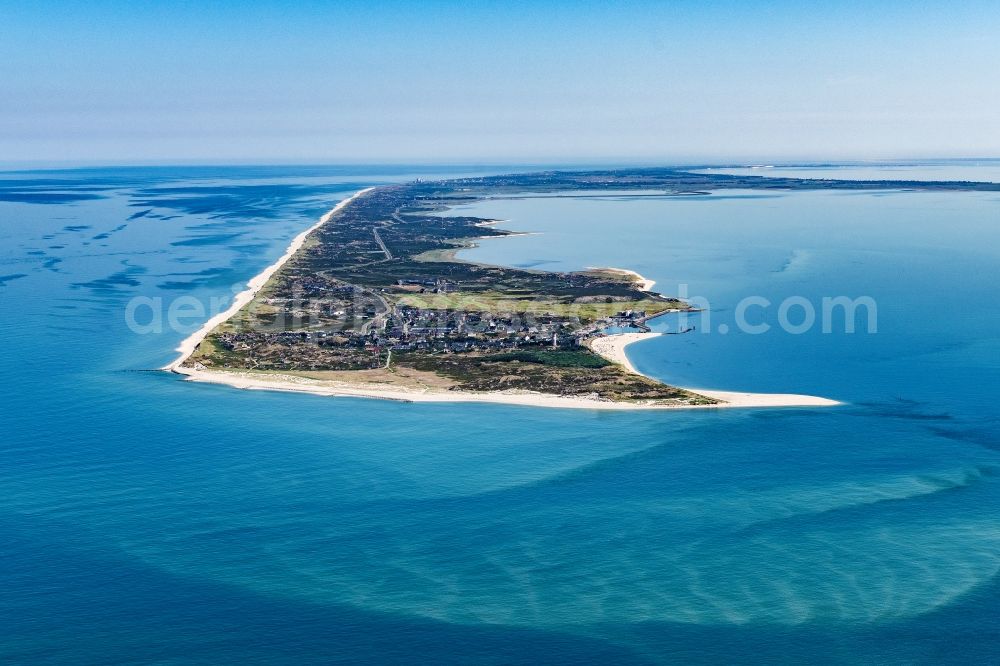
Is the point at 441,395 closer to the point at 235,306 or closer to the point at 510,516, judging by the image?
the point at 510,516

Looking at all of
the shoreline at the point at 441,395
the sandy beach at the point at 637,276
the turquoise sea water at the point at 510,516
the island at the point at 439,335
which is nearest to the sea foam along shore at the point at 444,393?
the shoreline at the point at 441,395

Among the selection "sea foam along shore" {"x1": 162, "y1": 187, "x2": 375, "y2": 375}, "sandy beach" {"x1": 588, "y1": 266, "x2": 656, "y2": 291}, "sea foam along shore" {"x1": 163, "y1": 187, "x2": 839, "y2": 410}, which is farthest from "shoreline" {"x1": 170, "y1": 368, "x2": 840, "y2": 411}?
"sandy beach" {"x1": 588, "y1": 266, "x2": 656, "y2": 291}

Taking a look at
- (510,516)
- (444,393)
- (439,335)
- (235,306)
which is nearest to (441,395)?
(444,393)

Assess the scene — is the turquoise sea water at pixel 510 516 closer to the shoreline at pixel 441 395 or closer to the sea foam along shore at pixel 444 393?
the shoreline at pixel 441 395

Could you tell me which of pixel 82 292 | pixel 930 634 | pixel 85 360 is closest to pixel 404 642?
pixel 930 634

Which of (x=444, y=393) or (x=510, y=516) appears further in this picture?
(x=444, y=393)

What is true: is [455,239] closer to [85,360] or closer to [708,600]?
[85,360]

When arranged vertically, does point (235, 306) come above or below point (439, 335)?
above
